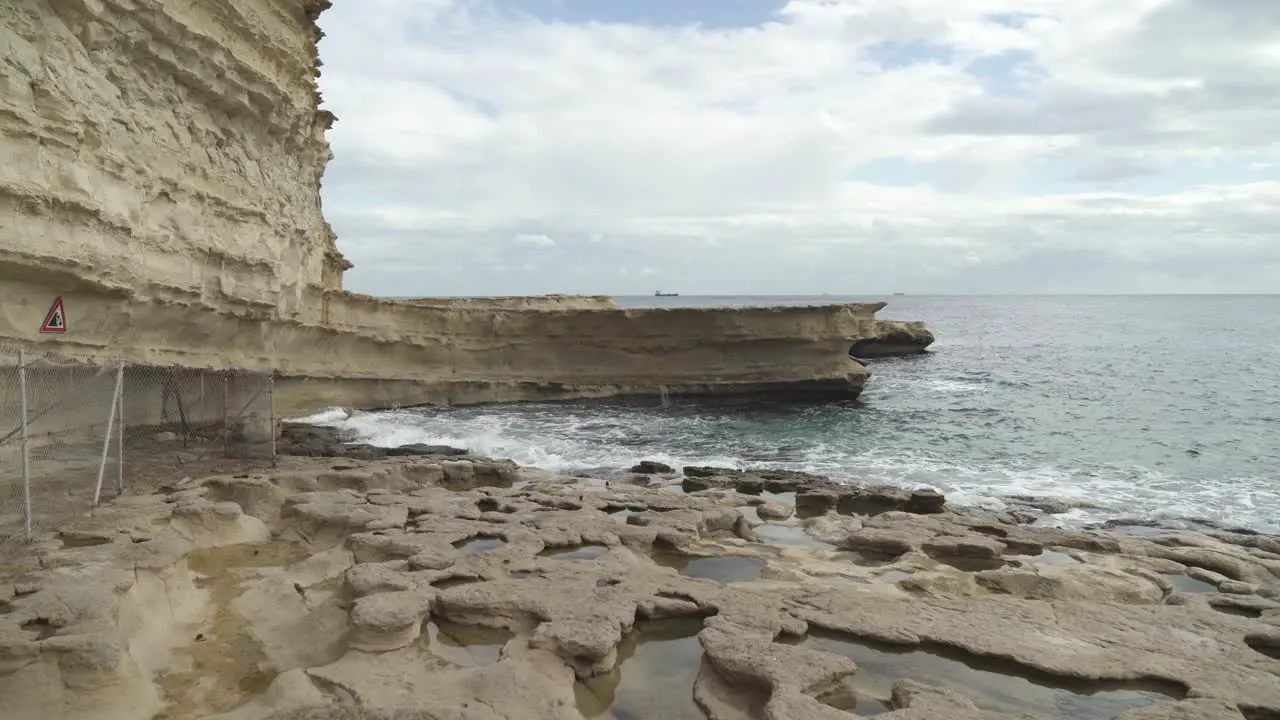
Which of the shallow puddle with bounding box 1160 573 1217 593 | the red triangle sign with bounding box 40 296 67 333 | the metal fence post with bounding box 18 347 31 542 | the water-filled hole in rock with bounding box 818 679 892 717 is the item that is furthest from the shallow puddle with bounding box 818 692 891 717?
the red triangle sign with bounding box 40 296 67 333

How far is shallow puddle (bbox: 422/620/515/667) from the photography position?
18.1 feet

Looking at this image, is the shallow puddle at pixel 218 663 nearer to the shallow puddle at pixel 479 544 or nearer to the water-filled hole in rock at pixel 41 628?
the water-filled hole in rock at pixel 41 628

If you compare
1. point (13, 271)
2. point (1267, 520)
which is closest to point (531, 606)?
point (13, 271)

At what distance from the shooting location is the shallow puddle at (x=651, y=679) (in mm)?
4902

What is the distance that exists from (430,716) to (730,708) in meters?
1.86

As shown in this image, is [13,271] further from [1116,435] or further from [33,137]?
[1116,435]

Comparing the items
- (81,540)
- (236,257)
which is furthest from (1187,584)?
(236,257)

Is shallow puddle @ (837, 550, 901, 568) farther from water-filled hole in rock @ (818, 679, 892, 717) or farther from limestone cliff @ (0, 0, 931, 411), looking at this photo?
limestone cliff @ (0, 0, 931, 411)

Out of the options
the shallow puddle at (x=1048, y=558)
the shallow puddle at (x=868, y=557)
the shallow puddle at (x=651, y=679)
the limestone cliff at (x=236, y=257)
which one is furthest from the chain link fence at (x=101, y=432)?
the shallow puddle at (x=1048, y=558)

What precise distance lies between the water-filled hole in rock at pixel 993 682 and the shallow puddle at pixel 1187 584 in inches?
127

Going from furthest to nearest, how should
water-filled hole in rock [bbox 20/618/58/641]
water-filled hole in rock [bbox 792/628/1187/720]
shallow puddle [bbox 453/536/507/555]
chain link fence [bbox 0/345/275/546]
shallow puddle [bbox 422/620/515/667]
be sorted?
1. shallow puddle [bbox 453/536/507/555]
2. chain link fence [bbox 0/345/275/546]
3. shallow puddle [bbox 422/620/515/667]
4. water-filled hole in rock [bbox 792/628/1187/720]
5. water-filled hole in rock [bbox 20/618/58/641]

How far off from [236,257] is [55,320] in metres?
4.77

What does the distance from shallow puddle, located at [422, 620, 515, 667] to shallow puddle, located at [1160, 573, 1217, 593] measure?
22.5 feet

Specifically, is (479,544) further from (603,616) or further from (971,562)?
(971,562)
